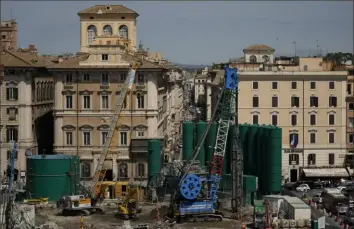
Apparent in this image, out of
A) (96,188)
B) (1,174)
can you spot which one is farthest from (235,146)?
(1,174)

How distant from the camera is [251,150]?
60.4m

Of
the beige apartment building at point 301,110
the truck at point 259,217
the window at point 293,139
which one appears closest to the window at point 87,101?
the beige apartment building at point 301,110

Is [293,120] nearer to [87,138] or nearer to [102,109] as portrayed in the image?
[102,109]

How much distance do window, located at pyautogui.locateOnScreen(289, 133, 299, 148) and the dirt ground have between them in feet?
55.9

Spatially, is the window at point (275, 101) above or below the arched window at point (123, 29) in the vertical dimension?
below

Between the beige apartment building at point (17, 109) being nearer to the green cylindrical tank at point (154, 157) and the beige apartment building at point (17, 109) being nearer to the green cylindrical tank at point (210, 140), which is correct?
the green cylindrical tank at point (154, 157)

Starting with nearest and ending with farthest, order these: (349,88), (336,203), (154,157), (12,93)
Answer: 1. (336,203)
2. (154,157)
3. (12,93)
4. (349,88)

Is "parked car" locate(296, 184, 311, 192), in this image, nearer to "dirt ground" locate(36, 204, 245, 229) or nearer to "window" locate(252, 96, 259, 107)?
"window" locate(252, 96, 259, 107)

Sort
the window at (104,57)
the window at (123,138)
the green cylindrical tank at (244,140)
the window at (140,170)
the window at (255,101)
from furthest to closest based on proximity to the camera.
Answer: the window at (255,101), the window at (104,57), the window at (123,138), the window at (140,170), the green cylindrical tank at (244,140)

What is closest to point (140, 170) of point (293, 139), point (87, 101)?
point (87, 101)

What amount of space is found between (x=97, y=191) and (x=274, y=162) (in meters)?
11.5

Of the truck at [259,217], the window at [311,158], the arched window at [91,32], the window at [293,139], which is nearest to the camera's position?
the truck at [259,217]

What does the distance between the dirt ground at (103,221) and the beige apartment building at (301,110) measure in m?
17.2

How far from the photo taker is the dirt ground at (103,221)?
49.3 meters
